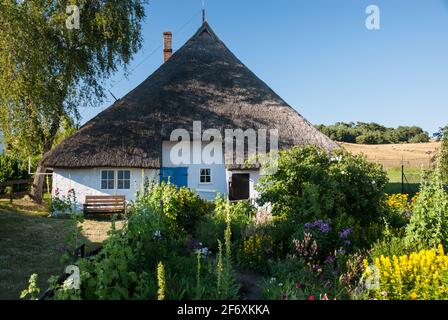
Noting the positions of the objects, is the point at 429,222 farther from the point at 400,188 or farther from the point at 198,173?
the point at 400,188

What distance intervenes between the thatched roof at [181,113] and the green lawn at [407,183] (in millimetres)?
6734

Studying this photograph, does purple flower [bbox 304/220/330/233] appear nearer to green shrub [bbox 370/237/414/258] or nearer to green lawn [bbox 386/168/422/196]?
green shrub [bbox 370/237/414/258]

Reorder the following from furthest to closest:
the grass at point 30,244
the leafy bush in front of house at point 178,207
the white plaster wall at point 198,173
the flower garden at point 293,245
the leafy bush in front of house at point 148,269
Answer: the white plaster wall at point 198,173 < the leafy bush in front of house at point 178,207 < the grass at point 30,244 < the flower garden at point 293,245 < the leafy bush in front of house at point 148,269

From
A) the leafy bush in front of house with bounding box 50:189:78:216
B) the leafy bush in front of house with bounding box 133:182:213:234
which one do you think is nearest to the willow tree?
the leafy bush in front of house with bounding box 50:189:78:216

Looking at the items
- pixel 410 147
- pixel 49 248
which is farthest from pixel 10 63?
pixel 410 147

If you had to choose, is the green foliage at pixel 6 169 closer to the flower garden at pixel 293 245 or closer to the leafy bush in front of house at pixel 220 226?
the flower garden at pixel 293 245

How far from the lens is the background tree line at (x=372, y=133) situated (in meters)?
47.0

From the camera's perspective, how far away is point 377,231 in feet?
23.8

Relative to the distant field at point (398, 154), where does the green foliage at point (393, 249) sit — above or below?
below

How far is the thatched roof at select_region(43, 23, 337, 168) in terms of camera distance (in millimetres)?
16297

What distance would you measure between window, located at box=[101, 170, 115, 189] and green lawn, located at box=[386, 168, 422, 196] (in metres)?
13.4

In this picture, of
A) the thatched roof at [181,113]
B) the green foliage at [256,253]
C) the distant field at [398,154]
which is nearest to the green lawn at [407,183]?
the distant field at [398,154]

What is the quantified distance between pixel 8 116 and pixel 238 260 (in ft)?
45.7
